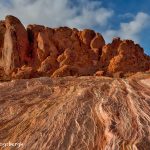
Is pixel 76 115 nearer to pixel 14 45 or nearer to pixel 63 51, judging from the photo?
pixel 14 45

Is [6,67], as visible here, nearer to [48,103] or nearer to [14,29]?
[14,29]

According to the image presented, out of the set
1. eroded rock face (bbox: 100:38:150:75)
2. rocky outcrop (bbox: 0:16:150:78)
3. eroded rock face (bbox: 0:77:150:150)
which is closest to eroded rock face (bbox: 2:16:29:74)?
rocky outcrop (bbox: 0:16:150:78)

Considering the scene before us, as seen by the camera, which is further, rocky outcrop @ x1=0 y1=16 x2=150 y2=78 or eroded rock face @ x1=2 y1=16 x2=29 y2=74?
eroded rock face @ x1=2 y1=16 x2=29 y2=74

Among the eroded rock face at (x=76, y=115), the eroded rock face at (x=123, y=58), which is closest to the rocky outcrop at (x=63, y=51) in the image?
the eroded rock face at (x=123, y=58)

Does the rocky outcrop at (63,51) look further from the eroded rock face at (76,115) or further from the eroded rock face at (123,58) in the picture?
the eroded rock face at (76,115)

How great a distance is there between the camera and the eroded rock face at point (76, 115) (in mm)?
8930

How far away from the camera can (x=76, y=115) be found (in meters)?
10.2

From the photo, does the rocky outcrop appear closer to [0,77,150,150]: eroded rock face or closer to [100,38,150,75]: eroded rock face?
[100,38,150,75]: eroded rock face

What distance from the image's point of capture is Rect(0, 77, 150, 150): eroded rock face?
29.3 ft

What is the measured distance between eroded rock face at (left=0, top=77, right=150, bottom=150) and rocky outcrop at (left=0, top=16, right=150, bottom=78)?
32.3 m

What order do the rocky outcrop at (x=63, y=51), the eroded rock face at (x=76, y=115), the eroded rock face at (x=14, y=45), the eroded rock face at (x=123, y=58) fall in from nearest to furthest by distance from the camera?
the eroded rock face at (x=76, y=115) < the eroded rock face at (x=123, y=58) < the rocky outcrop at (x=63, y=51) < the eroded rock face at (x=14, y=45)

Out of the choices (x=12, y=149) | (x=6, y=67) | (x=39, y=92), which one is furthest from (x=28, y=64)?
(x=12, y=149)

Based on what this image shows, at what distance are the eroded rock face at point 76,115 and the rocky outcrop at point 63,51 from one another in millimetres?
32305

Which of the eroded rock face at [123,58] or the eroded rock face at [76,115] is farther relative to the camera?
the eroded rock face at [123,58]
